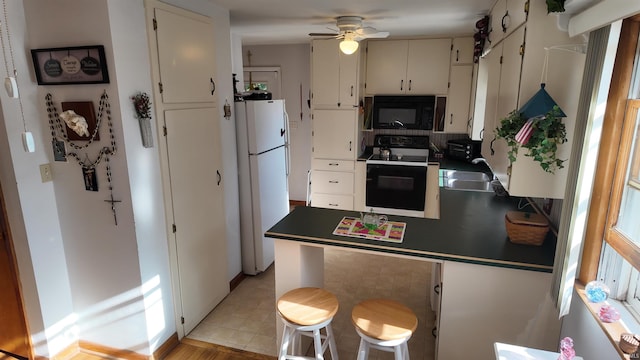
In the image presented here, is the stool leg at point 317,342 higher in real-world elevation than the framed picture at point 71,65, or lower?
lower

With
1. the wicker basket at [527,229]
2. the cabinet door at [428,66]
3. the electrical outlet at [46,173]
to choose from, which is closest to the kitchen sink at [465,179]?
the cabinet door at [428,66]

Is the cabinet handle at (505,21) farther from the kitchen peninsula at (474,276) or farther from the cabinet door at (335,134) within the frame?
the cabinet door at (335,134)

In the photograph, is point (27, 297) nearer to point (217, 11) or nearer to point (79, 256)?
point (79, 256)

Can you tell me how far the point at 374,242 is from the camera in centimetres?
209

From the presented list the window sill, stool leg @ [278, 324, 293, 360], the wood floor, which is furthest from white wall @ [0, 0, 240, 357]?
the window sill

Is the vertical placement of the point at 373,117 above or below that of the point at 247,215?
above

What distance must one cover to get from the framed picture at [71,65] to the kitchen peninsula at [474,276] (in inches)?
50.6

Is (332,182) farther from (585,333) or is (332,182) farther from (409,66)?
(585,333)

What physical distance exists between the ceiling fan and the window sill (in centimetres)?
238

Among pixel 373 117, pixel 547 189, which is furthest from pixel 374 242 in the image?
pixel 373 117

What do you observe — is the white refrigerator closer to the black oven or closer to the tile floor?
the tile floor

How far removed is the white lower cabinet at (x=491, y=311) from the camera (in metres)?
1.89

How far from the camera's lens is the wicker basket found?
2018 mm

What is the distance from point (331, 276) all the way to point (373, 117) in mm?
2048
